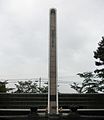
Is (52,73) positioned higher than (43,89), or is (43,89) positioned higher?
(52,73)

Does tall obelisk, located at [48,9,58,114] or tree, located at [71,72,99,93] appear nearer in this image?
tall obelisk, located at [48,9,58,114]

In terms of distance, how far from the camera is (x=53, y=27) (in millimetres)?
13273

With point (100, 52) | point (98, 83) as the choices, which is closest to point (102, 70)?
point (100, 52)

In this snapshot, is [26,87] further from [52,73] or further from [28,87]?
[52,73]

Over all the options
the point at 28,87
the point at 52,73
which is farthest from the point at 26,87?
the point at 52,73

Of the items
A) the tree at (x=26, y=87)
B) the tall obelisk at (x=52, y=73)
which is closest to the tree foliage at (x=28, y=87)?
the tree at (x=26, y=87)

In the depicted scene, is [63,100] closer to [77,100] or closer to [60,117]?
[77,100]

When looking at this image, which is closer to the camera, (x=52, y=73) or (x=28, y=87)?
(x=52, y=73)

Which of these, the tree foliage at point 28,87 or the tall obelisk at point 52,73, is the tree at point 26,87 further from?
the tall obelisk at point 52,73

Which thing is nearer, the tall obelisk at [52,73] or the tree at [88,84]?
the tall obelisk at [52,73]

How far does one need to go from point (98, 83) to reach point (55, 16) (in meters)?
15.2

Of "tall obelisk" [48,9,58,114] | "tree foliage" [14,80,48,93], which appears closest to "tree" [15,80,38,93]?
"tree foliage" [14,80,48,93]

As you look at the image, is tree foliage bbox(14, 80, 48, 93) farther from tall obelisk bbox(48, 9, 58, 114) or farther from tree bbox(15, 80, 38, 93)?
tall obelisk bbox(48, 9, 58, 114)

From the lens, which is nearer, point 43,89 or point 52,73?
point 52,73
